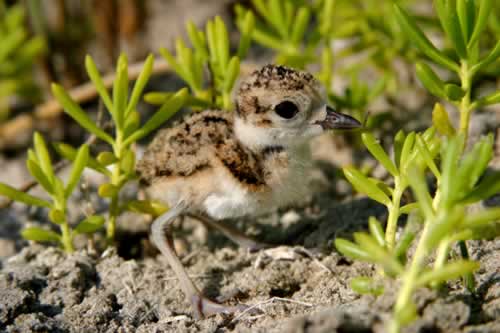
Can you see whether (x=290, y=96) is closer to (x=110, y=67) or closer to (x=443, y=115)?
(x=443, y=115)

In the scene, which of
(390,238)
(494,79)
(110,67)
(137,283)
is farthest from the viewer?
(110,67)

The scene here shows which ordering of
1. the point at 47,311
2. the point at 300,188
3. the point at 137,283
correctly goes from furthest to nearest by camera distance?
the point at 300,188 → the point at 137,283 → the point at 47,311

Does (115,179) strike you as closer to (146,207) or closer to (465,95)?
(146,207)

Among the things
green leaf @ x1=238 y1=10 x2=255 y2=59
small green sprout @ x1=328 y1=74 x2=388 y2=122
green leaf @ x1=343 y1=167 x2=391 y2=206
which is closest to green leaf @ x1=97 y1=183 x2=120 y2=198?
green leaf @ x1=238 y1=10 x2=255 y2=59

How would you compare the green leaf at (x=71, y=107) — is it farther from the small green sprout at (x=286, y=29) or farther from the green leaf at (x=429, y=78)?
the green leaf at (x=429, y=78)

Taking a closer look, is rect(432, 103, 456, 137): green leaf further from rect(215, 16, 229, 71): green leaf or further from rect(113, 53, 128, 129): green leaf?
rect(113, 53, 128, 129): green leaf

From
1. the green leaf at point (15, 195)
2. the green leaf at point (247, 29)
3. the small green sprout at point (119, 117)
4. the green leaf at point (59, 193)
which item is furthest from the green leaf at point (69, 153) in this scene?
the green leaf at point (247, 29)

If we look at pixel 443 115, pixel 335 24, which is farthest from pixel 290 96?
pixel 335 24

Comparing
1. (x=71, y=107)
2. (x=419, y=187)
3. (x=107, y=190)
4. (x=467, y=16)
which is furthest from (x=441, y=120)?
(x=71, y=107)
